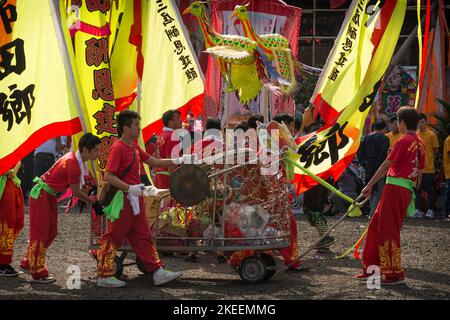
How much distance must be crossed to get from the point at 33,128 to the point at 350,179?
854cm

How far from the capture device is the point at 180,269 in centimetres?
973

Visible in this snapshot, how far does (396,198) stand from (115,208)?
275cm

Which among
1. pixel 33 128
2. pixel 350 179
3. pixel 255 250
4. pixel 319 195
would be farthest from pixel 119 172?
pixel 350 179

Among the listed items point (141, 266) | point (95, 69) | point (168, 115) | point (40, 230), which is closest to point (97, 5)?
point (95, 69)

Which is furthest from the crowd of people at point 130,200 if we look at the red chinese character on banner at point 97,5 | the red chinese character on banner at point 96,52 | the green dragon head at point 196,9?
the green dragon head at point 196,9

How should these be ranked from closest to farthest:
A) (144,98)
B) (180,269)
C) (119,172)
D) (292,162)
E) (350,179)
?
(119,172) < (292,162) < (180,269) < (144,98) < (350,179)

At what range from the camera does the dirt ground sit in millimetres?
7926

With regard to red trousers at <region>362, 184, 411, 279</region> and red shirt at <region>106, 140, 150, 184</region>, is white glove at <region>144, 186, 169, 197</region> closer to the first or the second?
red shirt at <region>106, 140, 150, 184</region>

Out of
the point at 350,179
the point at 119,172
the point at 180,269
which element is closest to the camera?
the point at 119,172

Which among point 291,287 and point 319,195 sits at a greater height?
point 319,195

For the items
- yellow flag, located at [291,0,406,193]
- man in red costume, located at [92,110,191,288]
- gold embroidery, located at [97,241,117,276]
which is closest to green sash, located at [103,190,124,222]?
man in red costume, located at [92,110,191,288]

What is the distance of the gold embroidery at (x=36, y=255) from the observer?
8508 mm

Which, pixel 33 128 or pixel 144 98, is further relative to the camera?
pixel 144 98

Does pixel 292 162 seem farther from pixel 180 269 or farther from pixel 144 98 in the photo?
pixel 144 98
